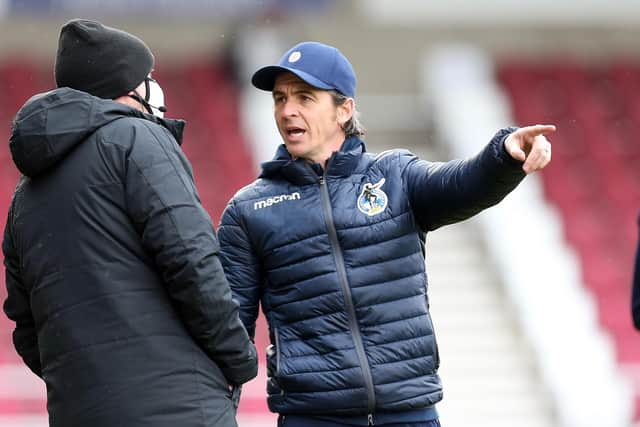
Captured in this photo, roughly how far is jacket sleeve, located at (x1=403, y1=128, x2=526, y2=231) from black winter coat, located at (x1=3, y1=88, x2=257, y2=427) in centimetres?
67

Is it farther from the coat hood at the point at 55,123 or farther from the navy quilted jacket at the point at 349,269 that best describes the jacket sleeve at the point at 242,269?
the coat hood at the point at 55,123

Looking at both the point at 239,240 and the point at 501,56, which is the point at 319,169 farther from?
the point at 501,56

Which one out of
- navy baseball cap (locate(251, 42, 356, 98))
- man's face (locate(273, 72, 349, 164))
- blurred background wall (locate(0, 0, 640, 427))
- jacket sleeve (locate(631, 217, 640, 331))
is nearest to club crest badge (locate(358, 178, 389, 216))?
man's face (locate(273, 72, 349, 164))

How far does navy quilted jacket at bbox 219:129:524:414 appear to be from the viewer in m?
3.38

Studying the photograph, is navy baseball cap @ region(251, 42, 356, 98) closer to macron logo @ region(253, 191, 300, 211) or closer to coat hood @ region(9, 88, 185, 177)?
macron logo @ region(253, 191, 300, 211)

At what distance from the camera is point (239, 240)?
355cm

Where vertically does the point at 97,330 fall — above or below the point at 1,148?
above

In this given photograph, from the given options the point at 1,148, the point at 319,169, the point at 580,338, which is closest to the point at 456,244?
the point at 580,338

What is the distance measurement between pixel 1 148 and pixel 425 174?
256 inches

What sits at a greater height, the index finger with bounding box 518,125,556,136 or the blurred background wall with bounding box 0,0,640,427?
the index finger with bounding box 518,125,556,136

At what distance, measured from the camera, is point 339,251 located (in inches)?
135

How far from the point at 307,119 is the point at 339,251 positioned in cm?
41

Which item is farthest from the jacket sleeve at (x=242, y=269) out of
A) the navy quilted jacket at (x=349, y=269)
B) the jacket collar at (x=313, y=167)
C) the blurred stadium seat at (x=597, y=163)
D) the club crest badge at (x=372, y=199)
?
the blurred stadium seat at (x=597, y=163)

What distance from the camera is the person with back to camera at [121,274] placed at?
3.01m
